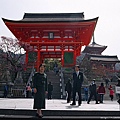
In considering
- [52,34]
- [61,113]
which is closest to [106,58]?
[52,34]

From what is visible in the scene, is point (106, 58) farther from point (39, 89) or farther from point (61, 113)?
point (39, 89)

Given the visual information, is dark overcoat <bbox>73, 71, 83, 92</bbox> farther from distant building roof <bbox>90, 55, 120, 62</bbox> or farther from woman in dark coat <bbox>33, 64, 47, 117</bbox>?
distant building roof <bbox>90, 55, 120, 62</bbox>

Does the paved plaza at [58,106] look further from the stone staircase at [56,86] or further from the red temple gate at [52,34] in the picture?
the red temple gate at [52,34]

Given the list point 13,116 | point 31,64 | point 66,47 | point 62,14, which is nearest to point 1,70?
point 31,64

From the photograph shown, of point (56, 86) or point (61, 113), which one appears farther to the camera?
point (56, 86)

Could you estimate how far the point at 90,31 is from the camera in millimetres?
27609

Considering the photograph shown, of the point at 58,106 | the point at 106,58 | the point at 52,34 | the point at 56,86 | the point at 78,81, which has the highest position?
the point at 52,34

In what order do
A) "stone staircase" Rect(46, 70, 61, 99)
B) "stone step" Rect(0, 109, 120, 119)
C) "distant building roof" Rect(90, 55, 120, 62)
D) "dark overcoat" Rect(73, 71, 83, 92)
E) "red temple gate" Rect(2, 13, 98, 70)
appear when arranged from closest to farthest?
"stone step" Rect(0, 109, 120, 119)
"dark overcoat" Rect(73, 71, 83, 92)
"stone staircase" Rect(46, 70, 61, 99)
"red temple gate" Rect(2, 13, 98, 70)
"distant building roof" Rect(90, 55, 120, 62)

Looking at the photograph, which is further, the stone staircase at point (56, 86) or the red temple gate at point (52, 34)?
the red temple gate at point (52, 34)

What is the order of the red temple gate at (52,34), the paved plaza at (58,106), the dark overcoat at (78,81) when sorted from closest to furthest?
the paved plaza at (58,106) < the dark overcoat at (78,81) < the red temple gate at (52,34)

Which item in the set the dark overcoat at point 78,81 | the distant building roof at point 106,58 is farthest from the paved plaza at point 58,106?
the distant building roof at point 106,58

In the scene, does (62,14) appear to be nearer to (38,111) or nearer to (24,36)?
(24,36)

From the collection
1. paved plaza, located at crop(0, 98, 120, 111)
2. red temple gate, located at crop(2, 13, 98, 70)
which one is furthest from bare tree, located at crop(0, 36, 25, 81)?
paved plaza, located at crop(0, 98, 120, 111)

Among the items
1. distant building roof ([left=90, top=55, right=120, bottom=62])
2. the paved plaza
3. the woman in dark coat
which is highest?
distant building roof ([left=90, top=55, right=120, bottom=62])
